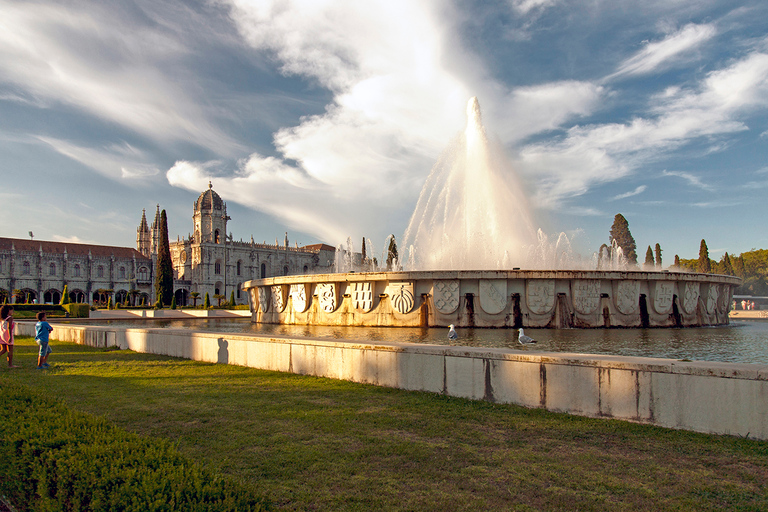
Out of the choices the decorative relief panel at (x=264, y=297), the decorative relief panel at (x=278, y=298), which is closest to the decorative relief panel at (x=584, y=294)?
Result: the decorative relief panel at (x=278, y=298)

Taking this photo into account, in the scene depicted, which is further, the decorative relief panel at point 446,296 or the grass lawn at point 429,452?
the decorative relief panel at point 446,296

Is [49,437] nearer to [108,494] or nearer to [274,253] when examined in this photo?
[108,494]

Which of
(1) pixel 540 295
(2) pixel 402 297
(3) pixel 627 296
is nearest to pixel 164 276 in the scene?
(2) pixel 402 297

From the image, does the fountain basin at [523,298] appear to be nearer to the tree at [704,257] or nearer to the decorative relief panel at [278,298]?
the decorative relief panel at [278,298]

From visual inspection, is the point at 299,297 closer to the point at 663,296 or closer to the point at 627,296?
the point at 627,296

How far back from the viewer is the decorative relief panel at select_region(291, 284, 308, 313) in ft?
64.6

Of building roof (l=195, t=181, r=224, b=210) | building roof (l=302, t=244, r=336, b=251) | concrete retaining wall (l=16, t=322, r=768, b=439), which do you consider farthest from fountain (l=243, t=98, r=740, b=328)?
building roof (l=302, t=244, r=336, b=251)

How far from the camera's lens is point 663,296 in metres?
16.8

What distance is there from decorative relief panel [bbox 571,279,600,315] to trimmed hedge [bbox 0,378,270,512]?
48.4ft

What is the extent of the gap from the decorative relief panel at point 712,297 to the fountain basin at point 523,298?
2.79 ft

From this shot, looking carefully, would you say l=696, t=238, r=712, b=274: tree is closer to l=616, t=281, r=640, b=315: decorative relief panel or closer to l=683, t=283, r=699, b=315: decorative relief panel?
l=683, t=283, r=699, b=315: decorative relief panel

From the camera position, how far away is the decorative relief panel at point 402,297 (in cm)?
1638

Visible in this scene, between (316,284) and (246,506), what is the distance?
55.5 feet

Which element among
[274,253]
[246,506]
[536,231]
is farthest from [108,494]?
[274,253]
